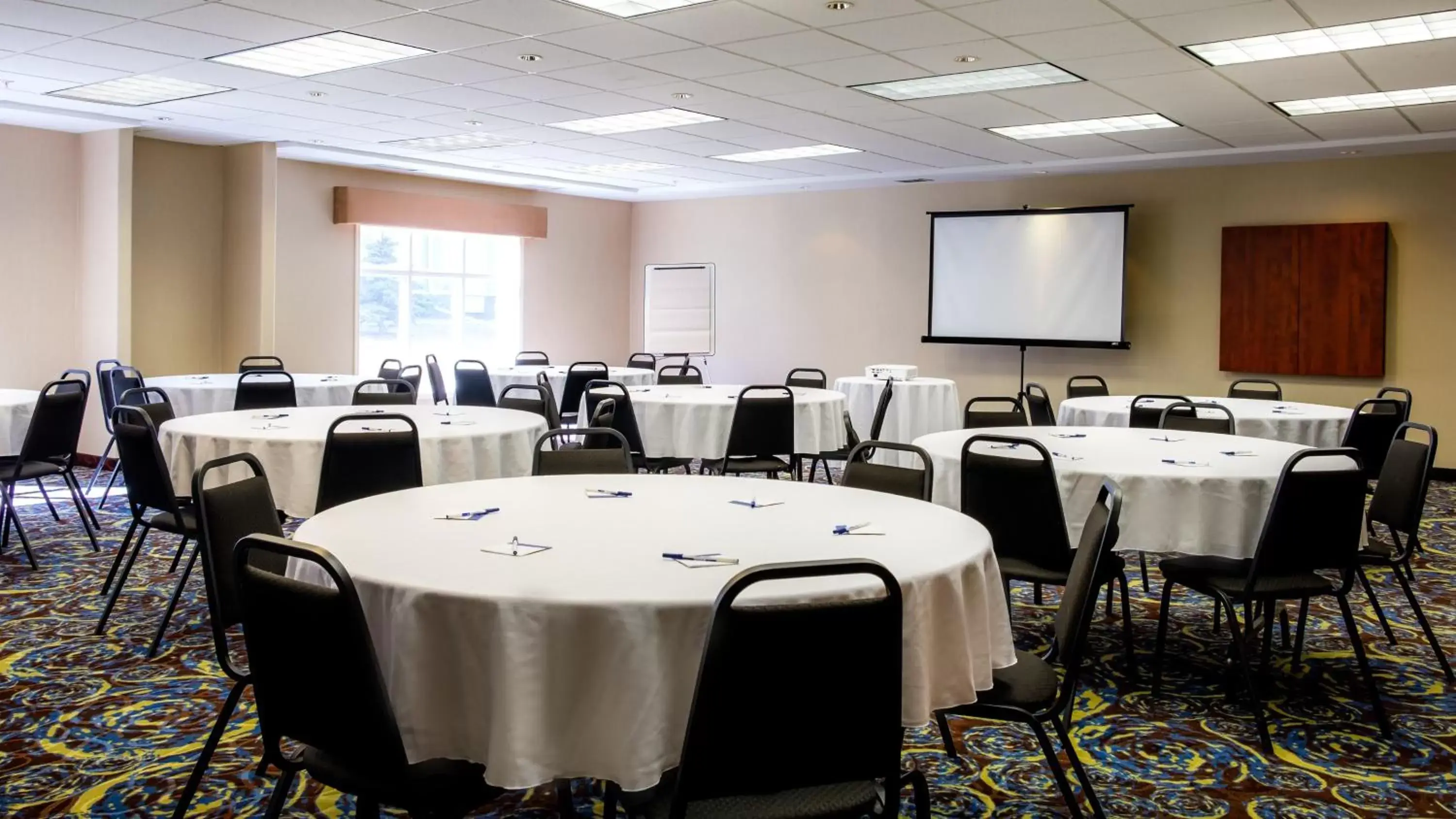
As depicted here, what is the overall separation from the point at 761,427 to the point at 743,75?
226 centimetres

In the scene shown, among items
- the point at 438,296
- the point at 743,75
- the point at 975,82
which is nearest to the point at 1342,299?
the point at 975,82

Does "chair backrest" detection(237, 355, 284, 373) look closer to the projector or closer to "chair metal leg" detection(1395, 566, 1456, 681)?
the projector

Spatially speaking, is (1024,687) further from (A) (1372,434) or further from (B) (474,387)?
(B) (474,387)

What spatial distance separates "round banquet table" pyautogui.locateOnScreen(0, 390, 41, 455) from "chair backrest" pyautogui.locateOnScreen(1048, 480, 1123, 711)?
5528 mm

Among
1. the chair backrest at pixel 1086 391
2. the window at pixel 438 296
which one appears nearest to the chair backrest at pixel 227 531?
the chair backrest at pixel 1086 391

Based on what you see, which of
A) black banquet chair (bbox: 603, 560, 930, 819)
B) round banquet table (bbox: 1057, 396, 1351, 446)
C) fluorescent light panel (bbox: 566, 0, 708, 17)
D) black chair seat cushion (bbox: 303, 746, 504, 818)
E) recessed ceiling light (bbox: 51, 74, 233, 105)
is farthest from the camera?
recessed ceiling light (bbox: 51, 74, 233, 105)

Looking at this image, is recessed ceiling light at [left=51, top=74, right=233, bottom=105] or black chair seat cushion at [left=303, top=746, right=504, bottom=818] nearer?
black chair seat cushion at [left=303, top=746, right=504, bottom=818]

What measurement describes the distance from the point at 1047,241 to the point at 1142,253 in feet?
3.05

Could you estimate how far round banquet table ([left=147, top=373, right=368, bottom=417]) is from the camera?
7613 millimetres

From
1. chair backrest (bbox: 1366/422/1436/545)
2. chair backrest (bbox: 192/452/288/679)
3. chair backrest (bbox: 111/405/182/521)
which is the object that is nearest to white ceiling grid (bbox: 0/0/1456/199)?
chair backrest (bbox: 1366/422/1436/545)

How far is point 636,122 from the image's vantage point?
29.2ft

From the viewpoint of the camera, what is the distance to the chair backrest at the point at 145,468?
4352mm

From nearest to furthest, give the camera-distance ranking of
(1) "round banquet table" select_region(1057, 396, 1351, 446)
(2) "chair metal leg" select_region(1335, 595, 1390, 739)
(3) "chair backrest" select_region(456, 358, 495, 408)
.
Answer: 1. (2) "chair metal leg" select_region(1335, 595, 1390, 739)
2. (1) "round banquet table" select_region(1057, 396, 1351, 446)
3. (3) "chair backrest" select_region(456, 358, 495, 408)

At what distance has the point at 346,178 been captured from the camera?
11414 millimetres
